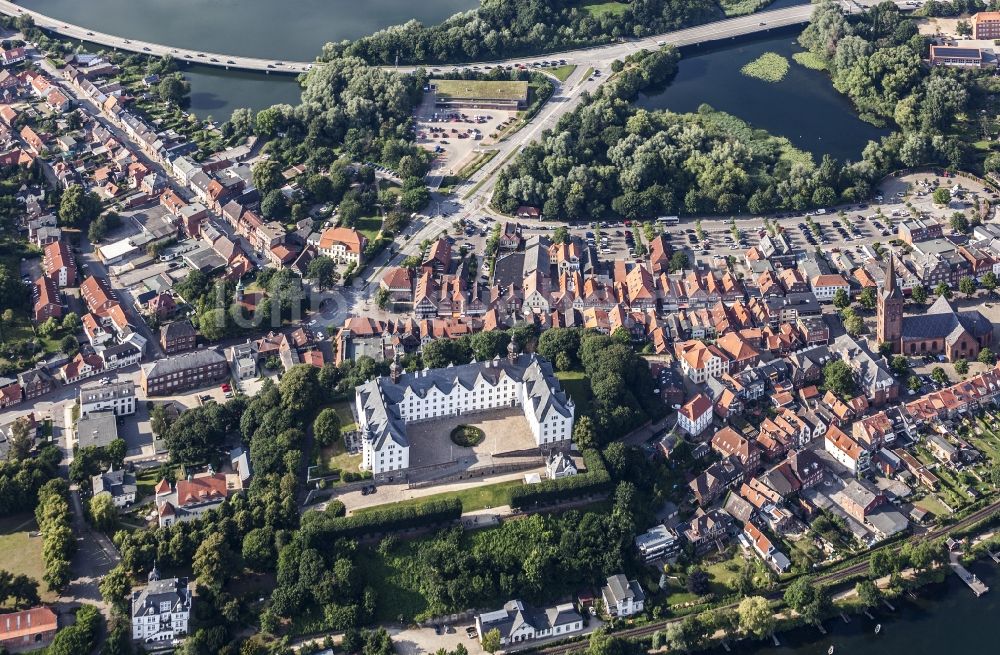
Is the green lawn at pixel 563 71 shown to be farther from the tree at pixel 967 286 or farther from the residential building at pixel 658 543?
the residential building at pixel 658 543

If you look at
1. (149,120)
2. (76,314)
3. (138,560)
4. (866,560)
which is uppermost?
A: (149,120)

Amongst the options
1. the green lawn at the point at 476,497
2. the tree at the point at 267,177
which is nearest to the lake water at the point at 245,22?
the tree at the point at 267,177

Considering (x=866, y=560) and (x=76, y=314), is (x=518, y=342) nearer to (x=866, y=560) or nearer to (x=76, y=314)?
(x=866, y=560)

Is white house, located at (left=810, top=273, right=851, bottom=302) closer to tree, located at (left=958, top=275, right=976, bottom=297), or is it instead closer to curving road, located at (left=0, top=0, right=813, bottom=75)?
tree, located at (left=958, top=275, right=976, bottom=297)

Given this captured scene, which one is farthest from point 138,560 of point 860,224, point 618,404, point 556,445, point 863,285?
point 860,224

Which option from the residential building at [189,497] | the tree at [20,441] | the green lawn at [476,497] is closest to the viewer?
the residential building at [189,497]

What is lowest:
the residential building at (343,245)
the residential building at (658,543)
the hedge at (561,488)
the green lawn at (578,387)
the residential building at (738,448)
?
the residential building at (658,543)
